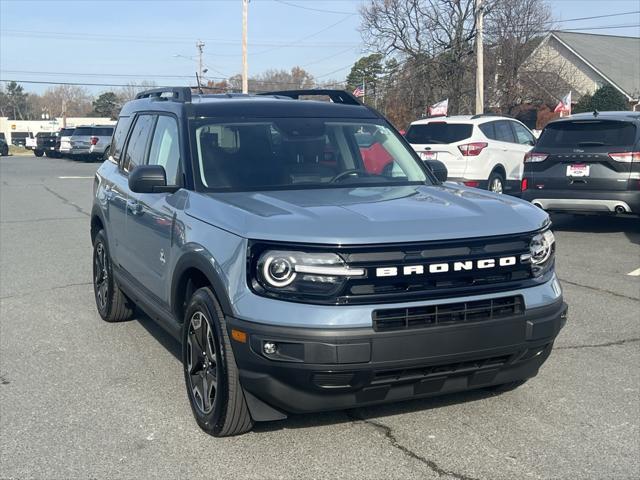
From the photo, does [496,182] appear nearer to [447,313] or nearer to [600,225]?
[600,225]

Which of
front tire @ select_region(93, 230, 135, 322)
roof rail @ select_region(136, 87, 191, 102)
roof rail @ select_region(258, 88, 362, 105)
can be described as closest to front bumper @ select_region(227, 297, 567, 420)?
roof rail @ select_region(136, 87, 191, 102)

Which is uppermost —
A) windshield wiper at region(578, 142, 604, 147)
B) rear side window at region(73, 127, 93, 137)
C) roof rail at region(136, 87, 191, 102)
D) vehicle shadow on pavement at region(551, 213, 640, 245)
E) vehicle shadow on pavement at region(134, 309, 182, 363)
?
rear side window at region(73, 127, 93, 137)

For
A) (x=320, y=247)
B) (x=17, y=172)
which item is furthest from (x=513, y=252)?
(x=17, y=172)

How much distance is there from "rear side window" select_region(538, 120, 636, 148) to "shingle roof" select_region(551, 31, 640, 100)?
1425 inches

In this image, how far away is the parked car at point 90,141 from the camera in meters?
36.5

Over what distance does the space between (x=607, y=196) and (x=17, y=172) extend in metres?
24.5

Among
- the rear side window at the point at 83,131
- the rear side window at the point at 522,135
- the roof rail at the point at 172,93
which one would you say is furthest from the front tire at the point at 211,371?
the rear side window at the point at 83,131

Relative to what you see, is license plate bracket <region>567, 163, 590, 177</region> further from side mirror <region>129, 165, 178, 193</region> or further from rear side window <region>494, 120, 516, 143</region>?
side mirror <region>129, 165, 178, 193</region>

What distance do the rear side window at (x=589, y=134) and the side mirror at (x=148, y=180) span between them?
800cm

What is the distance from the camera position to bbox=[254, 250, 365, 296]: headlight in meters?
3.61

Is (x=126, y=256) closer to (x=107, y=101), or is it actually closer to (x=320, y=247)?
(x=320, y=247)

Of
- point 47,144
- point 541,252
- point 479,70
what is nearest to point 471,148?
point 541,252

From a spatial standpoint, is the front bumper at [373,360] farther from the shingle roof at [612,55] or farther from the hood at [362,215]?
the shingle roof at [612,55]

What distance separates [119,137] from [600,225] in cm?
847
